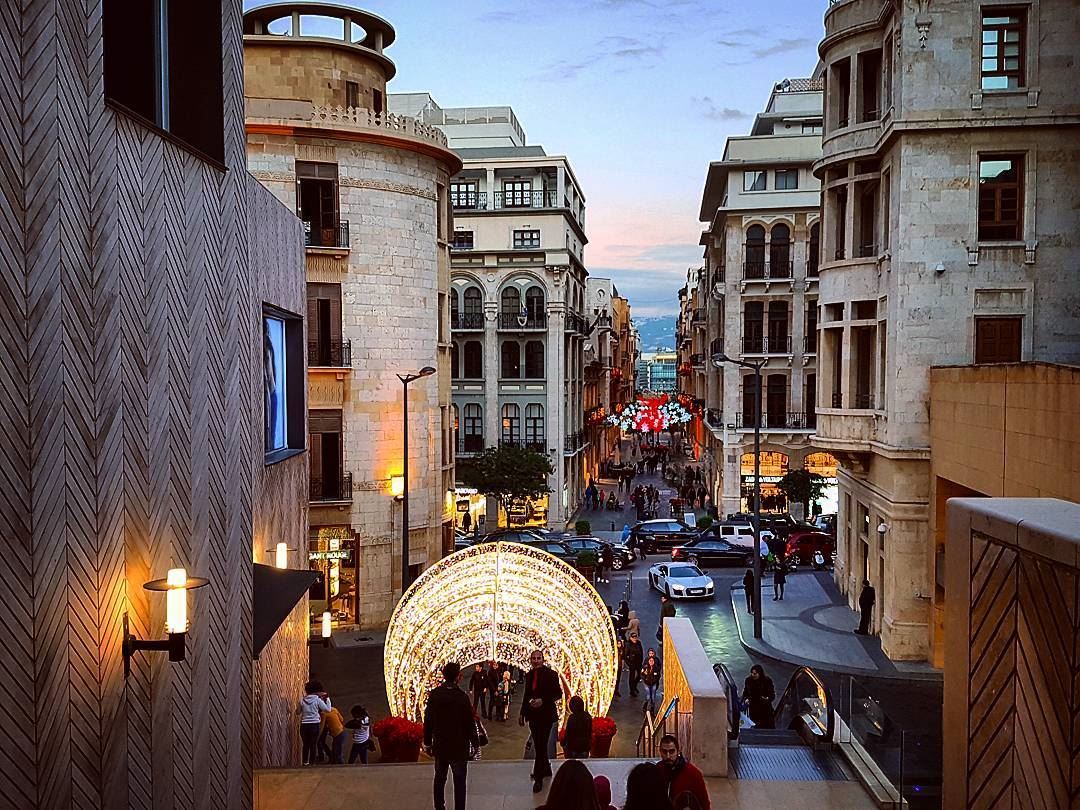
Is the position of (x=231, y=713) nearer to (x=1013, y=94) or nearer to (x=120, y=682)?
(x=120, y=682)

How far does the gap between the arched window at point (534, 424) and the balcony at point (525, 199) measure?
37.6 feet

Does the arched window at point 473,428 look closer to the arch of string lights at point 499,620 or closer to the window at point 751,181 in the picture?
the window at point 751,181

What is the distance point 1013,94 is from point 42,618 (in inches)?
896

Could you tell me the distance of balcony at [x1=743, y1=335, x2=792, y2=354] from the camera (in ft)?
156

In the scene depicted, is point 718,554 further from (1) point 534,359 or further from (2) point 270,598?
(2) point 270,598

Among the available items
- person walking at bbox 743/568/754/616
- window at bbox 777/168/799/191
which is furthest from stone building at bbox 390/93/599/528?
person walking at bbox 743/568/754/616

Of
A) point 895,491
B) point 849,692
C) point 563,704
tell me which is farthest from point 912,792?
point 895,491

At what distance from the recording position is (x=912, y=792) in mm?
10344

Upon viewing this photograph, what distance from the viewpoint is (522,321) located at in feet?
166

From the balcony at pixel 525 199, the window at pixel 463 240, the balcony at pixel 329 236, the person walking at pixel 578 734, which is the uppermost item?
the balcony at pixel 525 199

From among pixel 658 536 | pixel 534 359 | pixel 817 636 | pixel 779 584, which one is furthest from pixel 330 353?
pixel 534 359

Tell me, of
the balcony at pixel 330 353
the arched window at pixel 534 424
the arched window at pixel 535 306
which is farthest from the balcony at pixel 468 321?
the balcony at pixel 330 353

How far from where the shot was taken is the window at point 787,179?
47.5m

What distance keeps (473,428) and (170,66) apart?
139ft
